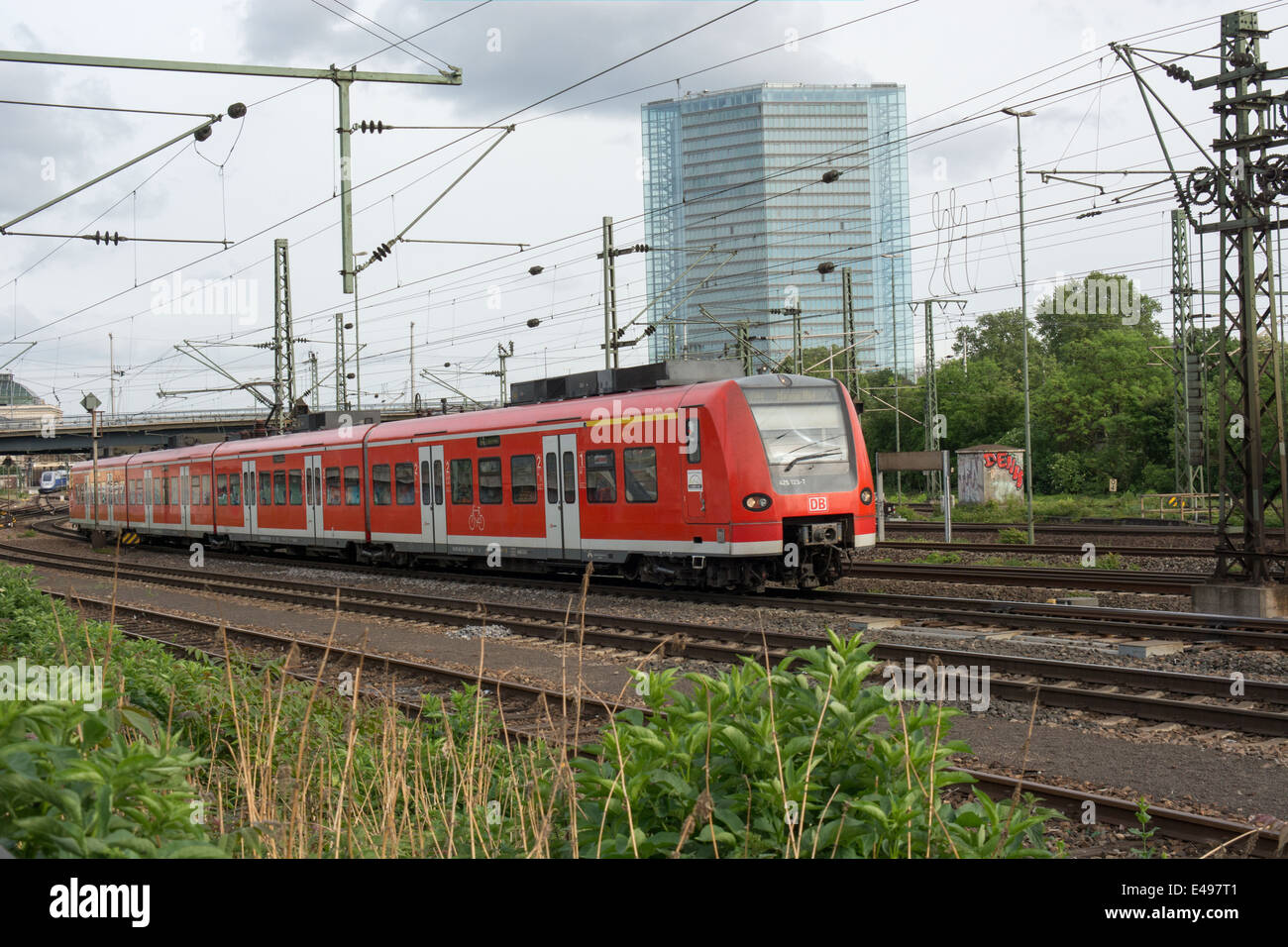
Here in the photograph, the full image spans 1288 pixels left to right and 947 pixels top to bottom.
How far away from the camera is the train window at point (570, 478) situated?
17734 millimetres

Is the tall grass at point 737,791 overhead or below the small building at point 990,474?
below

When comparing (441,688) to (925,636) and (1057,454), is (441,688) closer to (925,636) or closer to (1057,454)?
(925,636)

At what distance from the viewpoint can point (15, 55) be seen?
32.3ft

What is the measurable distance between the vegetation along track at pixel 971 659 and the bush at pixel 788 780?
0.43 metres

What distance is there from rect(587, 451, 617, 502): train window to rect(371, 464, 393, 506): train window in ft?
24.3

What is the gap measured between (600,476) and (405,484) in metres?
6.93

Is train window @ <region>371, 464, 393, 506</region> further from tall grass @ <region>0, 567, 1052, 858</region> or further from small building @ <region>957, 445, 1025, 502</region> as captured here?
small building @ <region>957, 445, 1025, 502</region>

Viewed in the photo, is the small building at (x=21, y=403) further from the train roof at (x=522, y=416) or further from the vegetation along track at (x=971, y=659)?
the vegetation along track at (x=971, y=659)

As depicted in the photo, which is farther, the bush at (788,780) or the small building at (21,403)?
the small building at (21,403)

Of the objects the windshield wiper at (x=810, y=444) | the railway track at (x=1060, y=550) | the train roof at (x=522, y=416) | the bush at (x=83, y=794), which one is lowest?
the railway track at (x=1060, y=550)

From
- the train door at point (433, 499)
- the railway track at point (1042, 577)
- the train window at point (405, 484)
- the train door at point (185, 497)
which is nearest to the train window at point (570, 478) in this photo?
the train door at point (433, 499)

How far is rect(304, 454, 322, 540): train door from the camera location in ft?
86.2

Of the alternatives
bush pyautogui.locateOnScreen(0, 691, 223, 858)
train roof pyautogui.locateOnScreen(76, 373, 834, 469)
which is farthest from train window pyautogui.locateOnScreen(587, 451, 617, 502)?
bush pyautogui.locateOnScreen(0, 691, 223, 858)
